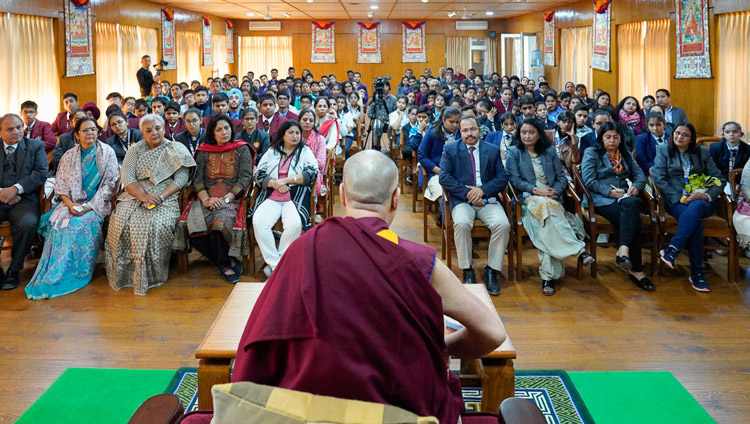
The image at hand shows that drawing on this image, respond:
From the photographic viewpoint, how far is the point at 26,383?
3.05 m

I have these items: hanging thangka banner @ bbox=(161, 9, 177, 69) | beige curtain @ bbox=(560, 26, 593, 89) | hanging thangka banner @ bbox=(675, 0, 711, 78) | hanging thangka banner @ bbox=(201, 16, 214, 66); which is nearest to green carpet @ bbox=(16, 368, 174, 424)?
hanging thangka banner @ bbox=(675, 0, 711, 78)

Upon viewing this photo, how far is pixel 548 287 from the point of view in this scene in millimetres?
4270

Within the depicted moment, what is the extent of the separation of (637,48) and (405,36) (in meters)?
9.68

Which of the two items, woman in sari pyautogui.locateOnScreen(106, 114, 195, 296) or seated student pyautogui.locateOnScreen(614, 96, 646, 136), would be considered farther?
seated student pyautogui.locateOnScreen(614, 96, 646, 136)

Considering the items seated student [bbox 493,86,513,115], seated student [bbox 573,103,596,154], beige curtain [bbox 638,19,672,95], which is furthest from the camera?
seated student [bbox 493,86,513,115]

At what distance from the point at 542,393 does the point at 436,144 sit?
9.61 feet

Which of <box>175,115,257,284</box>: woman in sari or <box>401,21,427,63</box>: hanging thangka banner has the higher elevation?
<box>401,21,427,63</box>: hanging thangka banner

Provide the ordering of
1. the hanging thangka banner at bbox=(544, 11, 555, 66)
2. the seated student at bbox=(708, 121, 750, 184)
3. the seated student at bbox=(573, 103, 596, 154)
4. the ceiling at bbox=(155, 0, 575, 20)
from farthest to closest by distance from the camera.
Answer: the hanging thangka banner at bbox=(544, 11, 555, 66), the ceiling at bbox=(155, 0, 575, 20), the seated student at bbox=(573, 103, 596, 154), the seated student at bbox=(708, 121, 750, 184)

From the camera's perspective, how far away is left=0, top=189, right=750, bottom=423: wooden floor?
3.12m

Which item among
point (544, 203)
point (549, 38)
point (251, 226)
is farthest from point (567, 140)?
point (549, 38)

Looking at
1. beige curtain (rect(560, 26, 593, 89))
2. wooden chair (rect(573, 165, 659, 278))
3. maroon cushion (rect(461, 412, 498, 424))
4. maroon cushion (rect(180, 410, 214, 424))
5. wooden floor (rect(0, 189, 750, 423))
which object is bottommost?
wooden floor (rect(0, 189, 750, 423))

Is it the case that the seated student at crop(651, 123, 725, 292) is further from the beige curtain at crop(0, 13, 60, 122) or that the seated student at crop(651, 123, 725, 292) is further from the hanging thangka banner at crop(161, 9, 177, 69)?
the hanging thangka banner at crop(161, 9, 177, 69)

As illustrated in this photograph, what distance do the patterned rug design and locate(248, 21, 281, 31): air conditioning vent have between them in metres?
16.7

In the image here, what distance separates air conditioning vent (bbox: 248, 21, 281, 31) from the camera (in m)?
18.5
